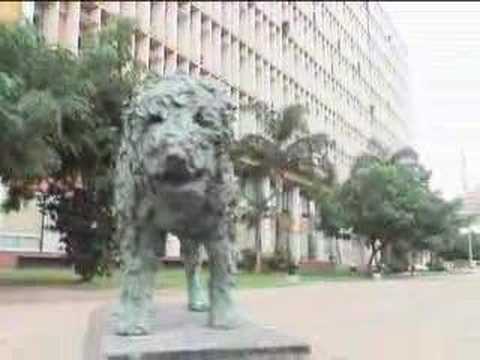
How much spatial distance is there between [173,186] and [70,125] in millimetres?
13366

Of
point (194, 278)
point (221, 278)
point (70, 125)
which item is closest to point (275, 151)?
point (70, 125)

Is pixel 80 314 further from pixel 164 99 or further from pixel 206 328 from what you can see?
pixel 164 99

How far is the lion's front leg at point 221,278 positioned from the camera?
5.45 metres

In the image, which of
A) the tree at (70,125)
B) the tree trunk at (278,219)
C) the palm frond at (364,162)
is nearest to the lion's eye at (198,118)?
the tree at (70,125)

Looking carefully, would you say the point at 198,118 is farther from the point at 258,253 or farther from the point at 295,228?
the point at 295,228

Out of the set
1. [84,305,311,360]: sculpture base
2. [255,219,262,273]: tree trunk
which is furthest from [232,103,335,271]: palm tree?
[84,305,311,360]: sculpture base

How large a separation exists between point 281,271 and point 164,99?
33.8 m

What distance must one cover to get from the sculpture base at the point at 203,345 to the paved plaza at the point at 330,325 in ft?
4.53

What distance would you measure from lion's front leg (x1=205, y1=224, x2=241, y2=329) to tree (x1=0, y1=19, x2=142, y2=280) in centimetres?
973

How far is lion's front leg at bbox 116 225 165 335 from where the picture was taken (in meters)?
5.28

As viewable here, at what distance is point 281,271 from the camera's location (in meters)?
38.2

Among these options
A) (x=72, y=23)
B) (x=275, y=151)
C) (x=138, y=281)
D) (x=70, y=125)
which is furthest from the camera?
(x=275, y=151)

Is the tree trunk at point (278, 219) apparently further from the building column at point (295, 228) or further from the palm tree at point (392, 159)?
the palm tree at point (392, 159)

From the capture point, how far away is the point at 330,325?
31.7 feet
